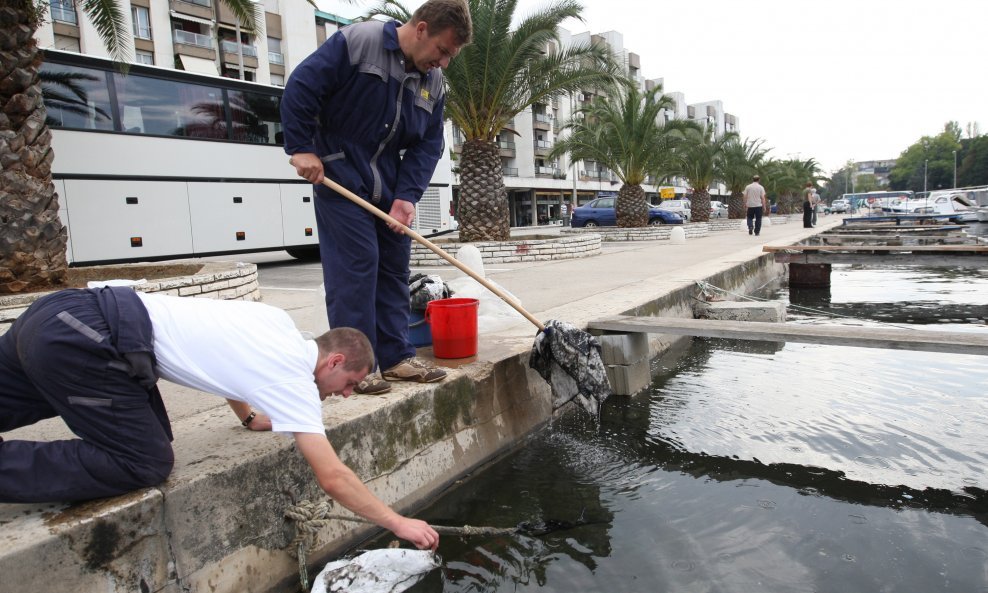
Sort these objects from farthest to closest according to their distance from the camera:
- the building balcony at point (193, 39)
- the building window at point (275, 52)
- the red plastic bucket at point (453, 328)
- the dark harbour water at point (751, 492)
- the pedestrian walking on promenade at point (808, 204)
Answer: the building window at point (275, 52), the building balcony at point (193, 39), the pedestrian walking on promenade at point (808, 204), the red plastic bucket at point (453, 328), the dark harbour water at point (751, 492)

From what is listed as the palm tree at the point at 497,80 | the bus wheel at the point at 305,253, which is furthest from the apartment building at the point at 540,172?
the palm tree at the point at 497,80

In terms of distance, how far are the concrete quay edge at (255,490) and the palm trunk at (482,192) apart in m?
8.51

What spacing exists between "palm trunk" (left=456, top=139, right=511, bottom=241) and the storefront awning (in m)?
25.4

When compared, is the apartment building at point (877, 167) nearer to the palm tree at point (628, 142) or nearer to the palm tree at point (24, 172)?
the palm tree at point (628, 142)

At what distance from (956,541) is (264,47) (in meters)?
42.6

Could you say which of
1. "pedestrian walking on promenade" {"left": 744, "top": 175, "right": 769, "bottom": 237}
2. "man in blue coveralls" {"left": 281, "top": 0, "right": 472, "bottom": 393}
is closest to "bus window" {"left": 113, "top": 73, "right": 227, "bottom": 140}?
"man in blue coveralls" {"left": 281, "top": 0, "right": 472, "bottom": 393}

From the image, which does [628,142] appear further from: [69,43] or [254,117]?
[69,43]

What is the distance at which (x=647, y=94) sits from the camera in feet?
65.2

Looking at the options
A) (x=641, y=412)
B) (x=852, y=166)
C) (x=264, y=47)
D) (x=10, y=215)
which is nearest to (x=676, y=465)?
(x=641, y=412)

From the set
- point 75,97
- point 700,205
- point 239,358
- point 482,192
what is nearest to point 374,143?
point 239,358

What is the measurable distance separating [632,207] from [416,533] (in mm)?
19760

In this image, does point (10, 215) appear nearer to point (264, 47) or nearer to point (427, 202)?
point (427, 202)

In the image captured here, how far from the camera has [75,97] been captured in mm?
9141

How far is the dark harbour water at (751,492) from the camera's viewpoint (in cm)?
253
